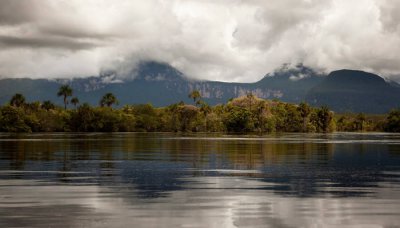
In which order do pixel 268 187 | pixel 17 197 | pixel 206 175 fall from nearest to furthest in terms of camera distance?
pixel 17 197, pixel 268 187, pixel 206 175

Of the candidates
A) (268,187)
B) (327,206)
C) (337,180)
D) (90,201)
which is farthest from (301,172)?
(90,201)

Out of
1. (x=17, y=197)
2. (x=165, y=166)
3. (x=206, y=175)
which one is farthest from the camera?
(x=165, y=166)

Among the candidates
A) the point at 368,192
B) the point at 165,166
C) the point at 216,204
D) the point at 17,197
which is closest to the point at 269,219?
the point at 216,204

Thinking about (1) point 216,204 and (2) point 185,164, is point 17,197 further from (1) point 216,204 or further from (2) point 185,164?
(2) point 185,164

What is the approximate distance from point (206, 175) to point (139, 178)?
18.8 feet

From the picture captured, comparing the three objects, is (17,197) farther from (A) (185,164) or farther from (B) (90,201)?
(A) (185,164)

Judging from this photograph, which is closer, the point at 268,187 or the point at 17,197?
the point at 17,197

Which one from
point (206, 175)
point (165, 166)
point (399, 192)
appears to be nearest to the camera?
point (399, 192)

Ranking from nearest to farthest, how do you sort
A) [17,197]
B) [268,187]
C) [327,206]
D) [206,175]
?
[327,206], [17,197], [268,187], [206,175]

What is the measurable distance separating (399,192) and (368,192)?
5.99 feet

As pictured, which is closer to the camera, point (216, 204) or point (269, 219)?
point (269, 219)

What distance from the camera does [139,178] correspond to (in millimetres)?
40219

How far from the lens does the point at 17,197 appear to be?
97.3ft

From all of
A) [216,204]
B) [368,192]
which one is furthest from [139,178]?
[368,192]
